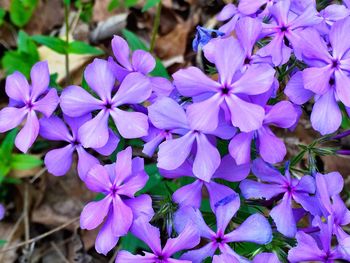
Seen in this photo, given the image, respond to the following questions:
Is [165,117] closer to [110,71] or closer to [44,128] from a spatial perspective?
[110,71]

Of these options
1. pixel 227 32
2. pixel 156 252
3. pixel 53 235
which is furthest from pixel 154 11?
pixel 156 252

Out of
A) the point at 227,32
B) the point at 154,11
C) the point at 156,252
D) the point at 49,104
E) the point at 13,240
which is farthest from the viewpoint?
the point at 154,11

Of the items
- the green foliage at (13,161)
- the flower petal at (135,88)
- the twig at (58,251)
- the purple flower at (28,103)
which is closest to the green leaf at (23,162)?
the green foliage at (13,161)

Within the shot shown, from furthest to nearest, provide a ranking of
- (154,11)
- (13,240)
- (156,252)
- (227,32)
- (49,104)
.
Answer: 1. (154,11)
2. (13,240)
3. (227,32)
4. (49,104)
5. (156,252)

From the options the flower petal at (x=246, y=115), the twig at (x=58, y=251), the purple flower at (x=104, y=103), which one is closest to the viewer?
the flower petal at (x=246, y=115)

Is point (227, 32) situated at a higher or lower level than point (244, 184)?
higher

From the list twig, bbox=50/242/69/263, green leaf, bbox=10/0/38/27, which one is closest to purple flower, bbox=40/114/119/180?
twig, bbox=50/242/69/263

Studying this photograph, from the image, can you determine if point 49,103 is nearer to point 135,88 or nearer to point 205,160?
point 135,88

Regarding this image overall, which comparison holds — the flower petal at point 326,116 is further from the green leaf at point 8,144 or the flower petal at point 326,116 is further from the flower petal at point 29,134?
the green leaf at point 8,144
